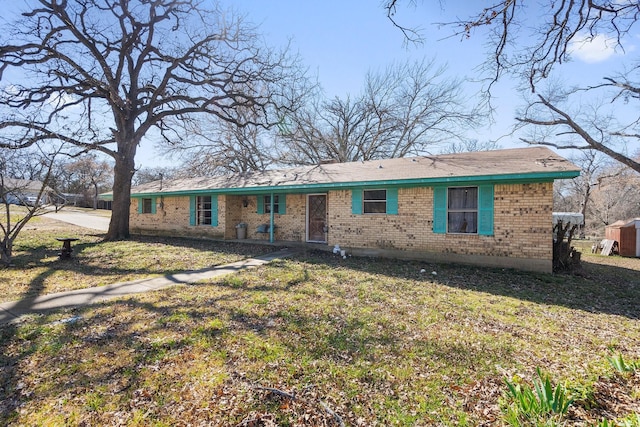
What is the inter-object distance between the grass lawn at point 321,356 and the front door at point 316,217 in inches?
236

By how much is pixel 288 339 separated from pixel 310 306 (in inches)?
54.6

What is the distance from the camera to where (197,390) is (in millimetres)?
3033

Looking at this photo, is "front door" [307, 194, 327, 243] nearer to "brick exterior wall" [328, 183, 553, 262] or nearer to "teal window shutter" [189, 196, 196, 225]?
"brick exterior wall" [328, 183, 553, 262]

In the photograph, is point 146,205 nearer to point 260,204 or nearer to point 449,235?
point 260,204

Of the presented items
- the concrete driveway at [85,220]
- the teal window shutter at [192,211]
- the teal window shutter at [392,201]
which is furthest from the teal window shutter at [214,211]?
the concrete driveway at [85,220]

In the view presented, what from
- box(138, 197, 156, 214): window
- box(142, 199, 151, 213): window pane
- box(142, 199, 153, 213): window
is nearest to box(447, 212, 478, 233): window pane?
box(138, 197, 156, 214): window

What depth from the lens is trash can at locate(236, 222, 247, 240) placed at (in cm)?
Answer: 1450

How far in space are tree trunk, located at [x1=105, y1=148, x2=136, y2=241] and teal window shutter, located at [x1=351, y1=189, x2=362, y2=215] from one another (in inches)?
438

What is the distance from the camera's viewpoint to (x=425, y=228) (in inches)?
388

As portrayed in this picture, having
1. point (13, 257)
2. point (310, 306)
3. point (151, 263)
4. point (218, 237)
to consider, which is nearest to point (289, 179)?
point (218, 237)

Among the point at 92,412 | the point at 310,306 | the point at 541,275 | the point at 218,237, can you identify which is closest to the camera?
the point at 92,412

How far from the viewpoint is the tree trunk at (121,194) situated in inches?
585

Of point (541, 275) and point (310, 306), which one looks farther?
point (541, 275)

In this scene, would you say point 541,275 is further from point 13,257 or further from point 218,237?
point 13,257
